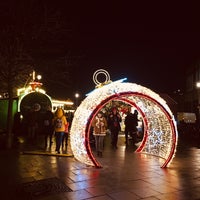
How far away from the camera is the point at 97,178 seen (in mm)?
8289

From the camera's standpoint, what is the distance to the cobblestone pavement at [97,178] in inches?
271

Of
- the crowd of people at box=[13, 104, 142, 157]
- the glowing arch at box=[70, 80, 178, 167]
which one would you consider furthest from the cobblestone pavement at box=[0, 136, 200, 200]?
the crowd of people at box=[13, 104, 142, 157]

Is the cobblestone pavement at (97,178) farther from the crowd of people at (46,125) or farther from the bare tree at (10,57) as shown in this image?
the bare tree at (10,57)

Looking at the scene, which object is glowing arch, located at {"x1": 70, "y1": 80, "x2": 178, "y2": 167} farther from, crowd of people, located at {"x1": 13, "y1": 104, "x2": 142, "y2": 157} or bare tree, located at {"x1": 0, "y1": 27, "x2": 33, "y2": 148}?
bare tree, located at {"x1": 0, "y1": 27, "x2": 33, "y2": 148}

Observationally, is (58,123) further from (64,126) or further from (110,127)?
(110,127)

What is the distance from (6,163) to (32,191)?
11.0 ft

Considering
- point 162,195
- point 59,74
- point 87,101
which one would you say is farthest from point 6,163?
point 59,74

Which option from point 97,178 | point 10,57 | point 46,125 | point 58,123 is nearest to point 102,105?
point 97,178

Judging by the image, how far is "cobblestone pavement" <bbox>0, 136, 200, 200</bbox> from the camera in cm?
688

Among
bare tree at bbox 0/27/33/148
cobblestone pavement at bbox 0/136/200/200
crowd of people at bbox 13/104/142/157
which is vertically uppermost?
bare tree at bbox 0/27/33/148

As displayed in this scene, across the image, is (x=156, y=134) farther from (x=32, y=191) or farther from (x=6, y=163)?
(x=32, y=191)

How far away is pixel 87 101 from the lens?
410 inches

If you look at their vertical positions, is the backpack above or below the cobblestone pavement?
above

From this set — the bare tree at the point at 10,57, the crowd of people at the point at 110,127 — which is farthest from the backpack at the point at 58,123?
the bare tree at the point at 10,57
